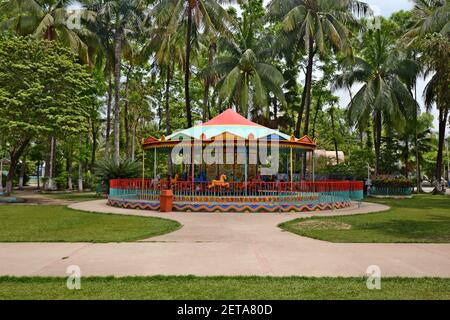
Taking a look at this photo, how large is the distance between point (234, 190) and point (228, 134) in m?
2.80

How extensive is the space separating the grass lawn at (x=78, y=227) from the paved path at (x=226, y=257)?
0.75 m

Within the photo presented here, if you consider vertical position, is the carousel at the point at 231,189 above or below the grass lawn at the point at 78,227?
above

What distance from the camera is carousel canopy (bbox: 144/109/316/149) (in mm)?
18438

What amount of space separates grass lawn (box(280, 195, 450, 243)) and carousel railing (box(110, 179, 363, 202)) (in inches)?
128

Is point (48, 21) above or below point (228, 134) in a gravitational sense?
above

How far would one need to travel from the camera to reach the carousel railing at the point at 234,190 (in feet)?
57.1

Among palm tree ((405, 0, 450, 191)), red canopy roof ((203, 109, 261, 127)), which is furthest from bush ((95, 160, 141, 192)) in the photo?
palm tree ((405, 0, 450, 191))

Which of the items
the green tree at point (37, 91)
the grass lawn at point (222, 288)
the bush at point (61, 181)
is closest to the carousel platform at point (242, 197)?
the green tree at point (37, 91)

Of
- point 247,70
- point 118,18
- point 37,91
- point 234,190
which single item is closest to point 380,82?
point 247,70

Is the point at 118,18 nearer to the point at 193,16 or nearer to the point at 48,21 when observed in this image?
the point at 48,21

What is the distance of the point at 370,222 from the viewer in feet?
44.3

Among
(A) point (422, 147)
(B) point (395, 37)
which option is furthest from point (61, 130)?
(A) point (422, 147)

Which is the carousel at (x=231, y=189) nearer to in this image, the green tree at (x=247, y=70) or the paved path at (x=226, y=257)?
the paved path at (x=226, y=257)

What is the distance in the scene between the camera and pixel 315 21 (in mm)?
26406
